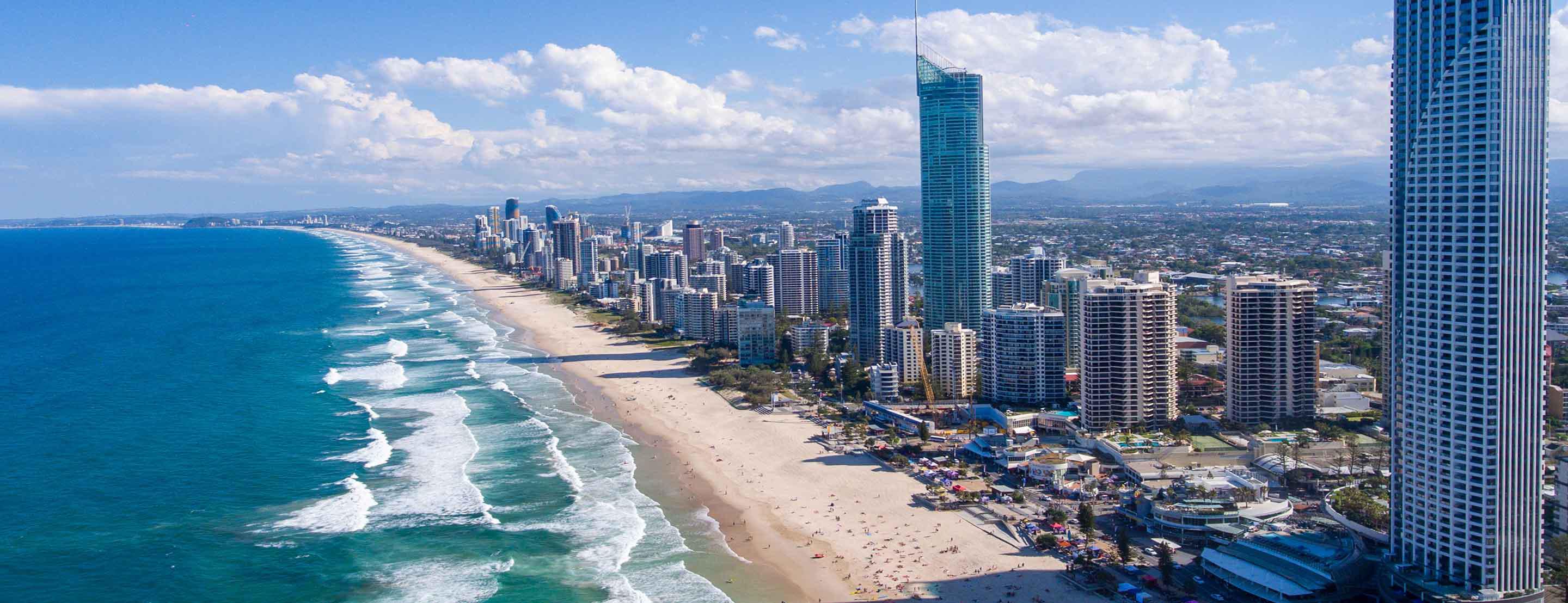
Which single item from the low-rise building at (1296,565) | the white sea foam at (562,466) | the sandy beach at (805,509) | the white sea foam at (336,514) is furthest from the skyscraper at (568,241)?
the low-rise building at (1296,565)

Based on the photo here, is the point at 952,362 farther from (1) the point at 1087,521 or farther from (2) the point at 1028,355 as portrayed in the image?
(1) the point at 1087,521

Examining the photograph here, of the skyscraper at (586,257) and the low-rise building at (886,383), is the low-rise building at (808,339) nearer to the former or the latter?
the low-rise building at (886,383)

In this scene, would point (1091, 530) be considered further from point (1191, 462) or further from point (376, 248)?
point (376, 248)

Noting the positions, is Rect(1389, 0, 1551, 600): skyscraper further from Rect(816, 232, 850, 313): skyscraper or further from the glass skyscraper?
Rect(816, 232, 850, 313): skyscraper

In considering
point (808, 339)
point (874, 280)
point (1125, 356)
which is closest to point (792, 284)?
point (808, 339)

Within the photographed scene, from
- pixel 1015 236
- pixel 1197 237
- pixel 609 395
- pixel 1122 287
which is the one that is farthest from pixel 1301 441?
pixel 1015 236

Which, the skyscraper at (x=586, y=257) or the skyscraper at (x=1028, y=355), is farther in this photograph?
the skyscraper at (x=586, y=257)
